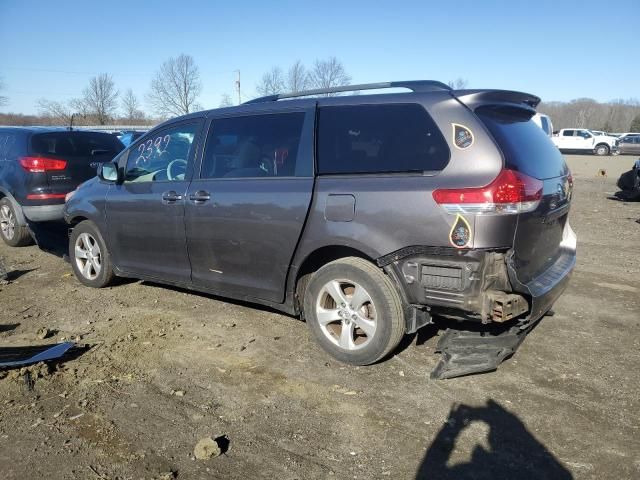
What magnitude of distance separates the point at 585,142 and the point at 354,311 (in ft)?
137

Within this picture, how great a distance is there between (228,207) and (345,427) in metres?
2.02

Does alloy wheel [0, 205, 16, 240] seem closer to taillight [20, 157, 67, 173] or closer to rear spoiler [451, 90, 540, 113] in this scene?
taillight [20, 157, 67, 173]

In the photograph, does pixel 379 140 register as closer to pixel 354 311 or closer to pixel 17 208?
pixel 354 311

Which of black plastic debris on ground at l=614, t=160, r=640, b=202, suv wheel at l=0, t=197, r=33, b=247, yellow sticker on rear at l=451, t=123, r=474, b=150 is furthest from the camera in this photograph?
black plastic debris on ground at l=614, t=160, r=640, b=202

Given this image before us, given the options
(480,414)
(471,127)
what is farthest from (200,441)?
(471,127)

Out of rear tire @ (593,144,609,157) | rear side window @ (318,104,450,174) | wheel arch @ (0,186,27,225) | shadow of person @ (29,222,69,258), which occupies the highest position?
rear side window @ (318,104,450,174)

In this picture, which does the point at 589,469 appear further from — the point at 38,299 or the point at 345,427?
the point at 38,299

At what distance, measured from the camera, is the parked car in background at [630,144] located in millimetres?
38375

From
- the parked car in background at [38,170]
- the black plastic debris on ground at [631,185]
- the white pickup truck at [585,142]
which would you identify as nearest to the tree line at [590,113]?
the white pickup truck at [585,142]

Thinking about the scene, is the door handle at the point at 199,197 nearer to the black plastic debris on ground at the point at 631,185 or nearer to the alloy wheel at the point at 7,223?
the alloy wheel at the point at 7,223

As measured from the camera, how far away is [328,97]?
3.89 meters

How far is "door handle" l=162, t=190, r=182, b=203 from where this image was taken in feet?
14.9

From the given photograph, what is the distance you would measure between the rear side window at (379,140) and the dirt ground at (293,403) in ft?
4.81

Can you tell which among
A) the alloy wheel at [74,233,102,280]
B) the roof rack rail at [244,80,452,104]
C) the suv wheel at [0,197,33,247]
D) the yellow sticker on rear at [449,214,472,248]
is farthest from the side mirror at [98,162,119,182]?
the yellow sticker on rear at [449,214,472,248]
